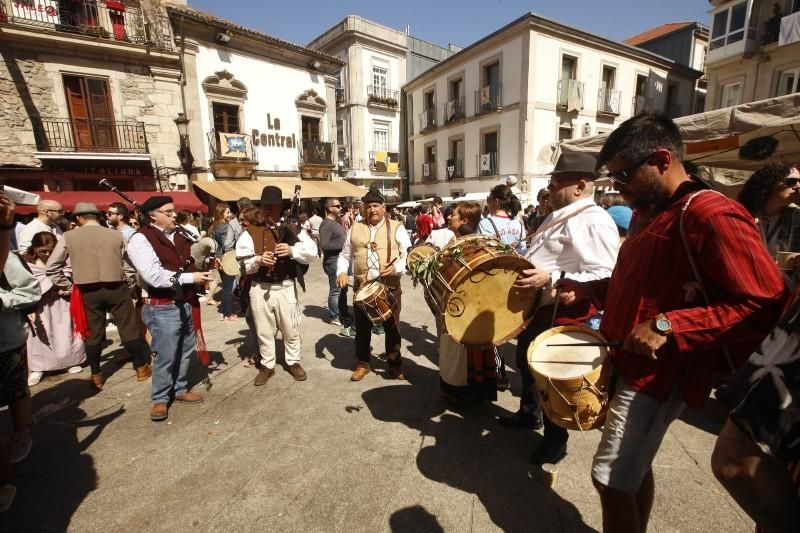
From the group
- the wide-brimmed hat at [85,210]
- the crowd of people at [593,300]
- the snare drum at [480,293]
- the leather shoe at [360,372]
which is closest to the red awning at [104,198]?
the crowd of people at [593,300]

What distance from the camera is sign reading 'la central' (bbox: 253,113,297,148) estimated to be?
17.5 metres

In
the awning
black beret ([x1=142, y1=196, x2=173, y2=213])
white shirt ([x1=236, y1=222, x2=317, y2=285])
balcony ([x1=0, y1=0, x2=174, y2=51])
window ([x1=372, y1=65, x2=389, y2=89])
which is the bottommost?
white shirt ([x1=236, y1=222, x2=317, y2=285])

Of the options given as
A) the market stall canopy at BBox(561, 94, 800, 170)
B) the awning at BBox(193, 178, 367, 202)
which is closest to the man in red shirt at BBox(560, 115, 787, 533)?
the market stall canopy at BBox(561, 94, 800, 170)

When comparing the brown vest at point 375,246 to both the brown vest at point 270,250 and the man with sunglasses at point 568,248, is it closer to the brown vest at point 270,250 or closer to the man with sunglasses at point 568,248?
the brown vest at point 270,250

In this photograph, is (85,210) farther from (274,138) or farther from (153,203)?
(274,138)

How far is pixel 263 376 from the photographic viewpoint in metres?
4.17

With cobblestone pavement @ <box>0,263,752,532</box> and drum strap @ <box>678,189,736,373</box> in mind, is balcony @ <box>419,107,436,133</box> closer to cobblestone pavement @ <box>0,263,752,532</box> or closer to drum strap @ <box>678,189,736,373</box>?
cobblestone pavement @ <box>0,263,752,532</box>

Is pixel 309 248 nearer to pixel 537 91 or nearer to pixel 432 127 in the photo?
pixel 537 91

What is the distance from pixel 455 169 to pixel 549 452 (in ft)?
71.1

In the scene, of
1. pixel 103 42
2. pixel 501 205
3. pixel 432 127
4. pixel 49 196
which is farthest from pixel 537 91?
pixel 49 196

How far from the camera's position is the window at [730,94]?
16094 millimetres

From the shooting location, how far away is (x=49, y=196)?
1284 centimetres

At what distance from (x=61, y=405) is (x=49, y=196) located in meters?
13.1

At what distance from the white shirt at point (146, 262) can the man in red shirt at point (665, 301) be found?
11.5 feet
